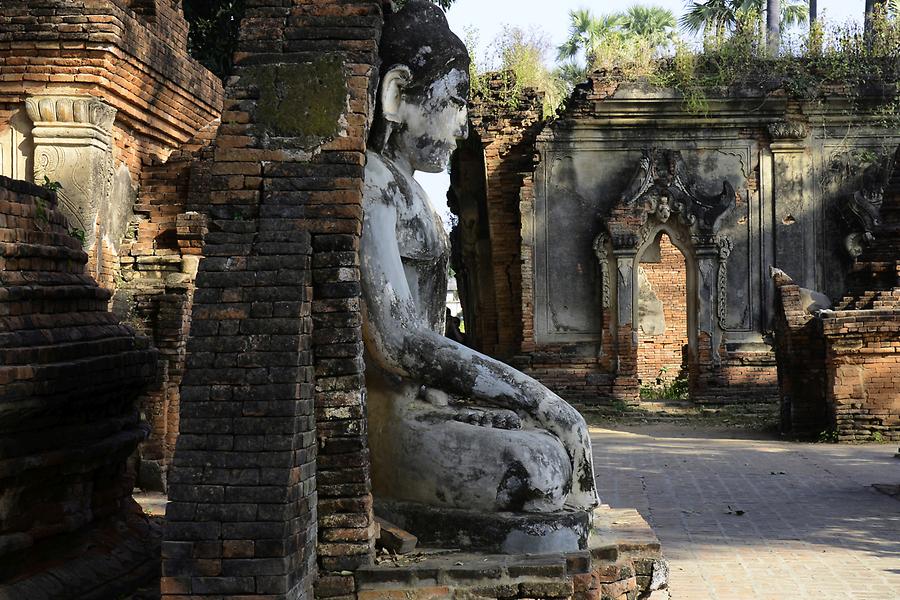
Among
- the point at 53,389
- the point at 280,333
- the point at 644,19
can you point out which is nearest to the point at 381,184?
the point at 280,333

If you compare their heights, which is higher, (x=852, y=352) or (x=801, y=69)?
(x=801, y=69)

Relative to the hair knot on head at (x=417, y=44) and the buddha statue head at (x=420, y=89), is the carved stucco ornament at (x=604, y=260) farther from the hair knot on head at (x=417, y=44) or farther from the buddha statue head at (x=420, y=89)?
the hair knot on head at (x=417, y=44)

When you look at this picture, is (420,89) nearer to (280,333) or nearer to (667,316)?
(280,333)

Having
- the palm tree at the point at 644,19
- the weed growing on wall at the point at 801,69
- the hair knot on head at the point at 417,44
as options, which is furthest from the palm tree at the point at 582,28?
the hair knot on head at the point at 417,44

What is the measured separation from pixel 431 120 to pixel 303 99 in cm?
90

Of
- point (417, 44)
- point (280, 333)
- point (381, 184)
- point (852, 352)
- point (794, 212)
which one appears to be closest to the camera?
point (280, 333)

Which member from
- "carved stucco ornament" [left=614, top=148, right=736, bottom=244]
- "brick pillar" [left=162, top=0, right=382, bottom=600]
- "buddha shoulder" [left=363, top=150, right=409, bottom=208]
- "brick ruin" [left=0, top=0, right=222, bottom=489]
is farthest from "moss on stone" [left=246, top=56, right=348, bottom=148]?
"carved stucco ornament" [left=614, top=148, right=736, bottom=244]

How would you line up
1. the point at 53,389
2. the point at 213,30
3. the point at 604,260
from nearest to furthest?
the point at 53,389 → the point at 213,30 → the point at 604,260

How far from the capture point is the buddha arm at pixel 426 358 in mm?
4262

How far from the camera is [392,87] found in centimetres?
467

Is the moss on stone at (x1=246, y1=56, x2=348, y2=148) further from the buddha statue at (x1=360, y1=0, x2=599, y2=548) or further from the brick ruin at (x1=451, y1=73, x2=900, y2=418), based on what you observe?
the brick ruin at (x1=451, y1=73, x2=900, y2=418)

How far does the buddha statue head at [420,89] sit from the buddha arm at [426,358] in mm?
448

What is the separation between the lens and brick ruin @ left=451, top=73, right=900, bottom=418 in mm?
17406

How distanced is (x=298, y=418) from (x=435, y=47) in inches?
72.5
